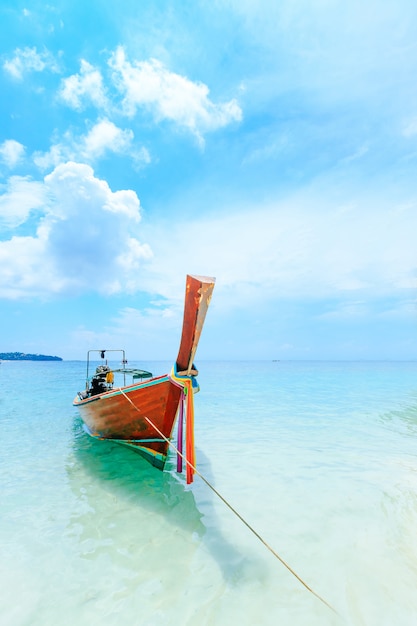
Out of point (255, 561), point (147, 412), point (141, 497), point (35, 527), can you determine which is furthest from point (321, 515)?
point (35, 527)

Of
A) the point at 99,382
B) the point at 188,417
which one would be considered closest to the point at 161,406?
the point at 188,417

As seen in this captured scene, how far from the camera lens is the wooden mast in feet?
15.3

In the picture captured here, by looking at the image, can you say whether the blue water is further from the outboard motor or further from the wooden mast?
the wooden mast

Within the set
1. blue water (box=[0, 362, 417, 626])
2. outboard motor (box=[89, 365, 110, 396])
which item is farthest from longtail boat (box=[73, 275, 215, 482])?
outboard motor (box=[89, 365, 110, 396])

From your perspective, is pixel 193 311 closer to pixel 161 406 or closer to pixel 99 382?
pixel 161 406

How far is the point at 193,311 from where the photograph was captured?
4891mm

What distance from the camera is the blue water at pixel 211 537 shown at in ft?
11.3

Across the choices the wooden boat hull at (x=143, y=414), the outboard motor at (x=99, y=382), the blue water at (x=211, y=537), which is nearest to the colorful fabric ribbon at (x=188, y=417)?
the wooden boat hull at (x=143, y=414)

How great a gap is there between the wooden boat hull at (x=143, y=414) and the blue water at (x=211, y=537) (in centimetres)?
64

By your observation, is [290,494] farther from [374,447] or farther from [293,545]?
[374,447]

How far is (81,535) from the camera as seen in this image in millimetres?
4871

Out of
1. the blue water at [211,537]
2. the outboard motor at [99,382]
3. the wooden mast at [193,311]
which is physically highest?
the wooden mast at [193,311]

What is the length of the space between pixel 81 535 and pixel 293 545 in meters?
3.40

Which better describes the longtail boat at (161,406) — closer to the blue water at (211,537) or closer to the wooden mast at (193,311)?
the wooden mast at (193,311)
